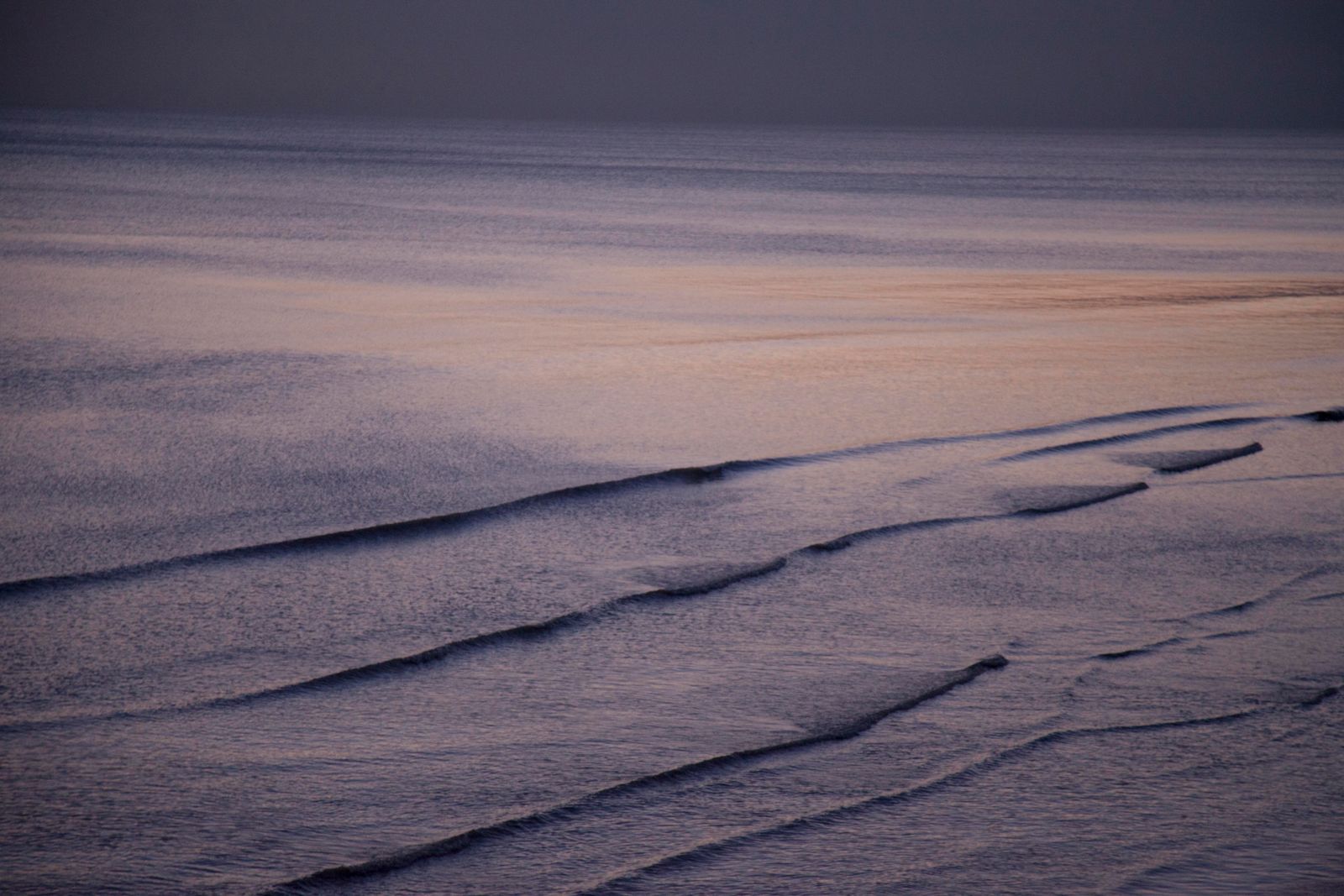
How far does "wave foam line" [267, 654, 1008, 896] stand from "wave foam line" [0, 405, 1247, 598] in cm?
200

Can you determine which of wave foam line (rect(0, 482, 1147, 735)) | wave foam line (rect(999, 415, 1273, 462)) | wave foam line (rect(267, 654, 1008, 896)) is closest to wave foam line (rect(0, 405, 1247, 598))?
wave foam line (rect(999, 415, 1273, 462))

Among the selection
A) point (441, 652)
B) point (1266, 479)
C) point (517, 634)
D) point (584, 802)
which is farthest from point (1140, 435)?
point (584, 802)

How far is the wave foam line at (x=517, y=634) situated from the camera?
3.31 meters

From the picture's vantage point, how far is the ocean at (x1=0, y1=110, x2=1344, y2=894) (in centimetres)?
279

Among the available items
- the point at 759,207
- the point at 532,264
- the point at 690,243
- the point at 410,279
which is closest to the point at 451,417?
the point at 410,279

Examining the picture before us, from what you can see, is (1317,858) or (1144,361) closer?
(1317,858)

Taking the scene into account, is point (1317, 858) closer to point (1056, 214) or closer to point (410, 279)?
point (410, 279)

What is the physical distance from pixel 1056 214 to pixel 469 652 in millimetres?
27348

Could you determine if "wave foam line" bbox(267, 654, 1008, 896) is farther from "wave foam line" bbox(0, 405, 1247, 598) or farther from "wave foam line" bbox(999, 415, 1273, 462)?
"wave foam line" bbox(999, 415, 1273, 462)

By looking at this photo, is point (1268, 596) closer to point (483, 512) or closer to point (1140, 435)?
point (1140, 435)

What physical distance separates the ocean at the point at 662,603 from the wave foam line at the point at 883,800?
0.01 m

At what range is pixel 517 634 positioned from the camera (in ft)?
12.8

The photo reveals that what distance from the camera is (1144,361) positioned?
29.7 ft

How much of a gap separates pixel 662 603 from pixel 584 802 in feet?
4.35
